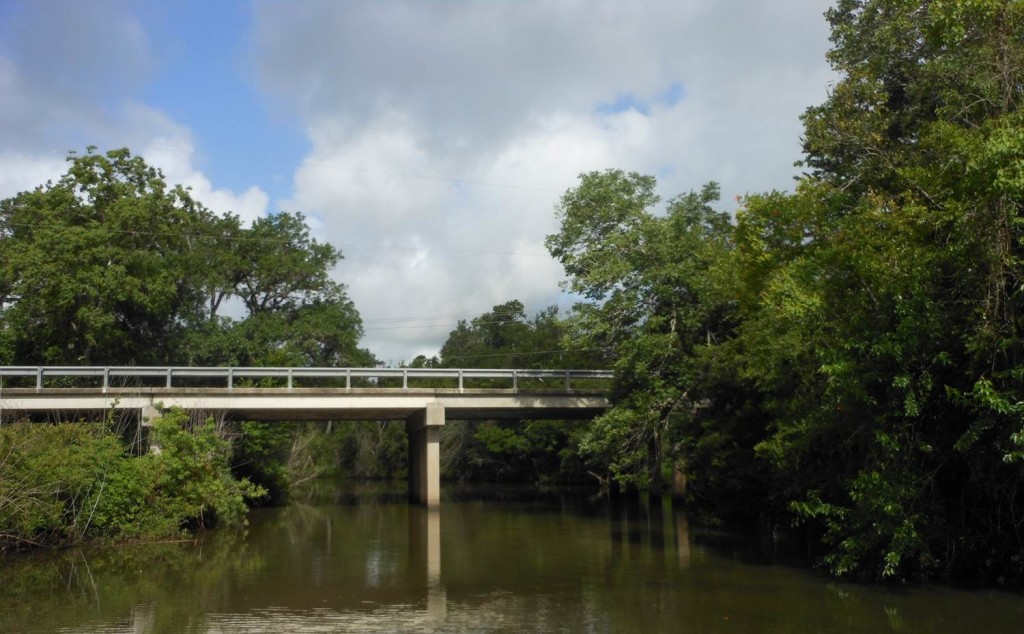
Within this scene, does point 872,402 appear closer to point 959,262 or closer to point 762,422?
point 959,262

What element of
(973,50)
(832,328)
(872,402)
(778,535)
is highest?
(973,50)

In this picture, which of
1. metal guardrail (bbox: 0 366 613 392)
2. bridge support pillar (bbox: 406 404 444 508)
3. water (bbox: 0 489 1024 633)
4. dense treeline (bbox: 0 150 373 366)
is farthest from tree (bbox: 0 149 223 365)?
water (bbox: 0 489 1024 633)

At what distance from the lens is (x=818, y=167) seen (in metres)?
22.6

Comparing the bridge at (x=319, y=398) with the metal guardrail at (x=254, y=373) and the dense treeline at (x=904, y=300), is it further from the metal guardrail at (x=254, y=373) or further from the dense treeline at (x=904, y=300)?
the dense treeline at (x=904, y=300)

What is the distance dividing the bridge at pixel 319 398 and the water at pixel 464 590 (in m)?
7.01

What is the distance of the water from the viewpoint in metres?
11.5

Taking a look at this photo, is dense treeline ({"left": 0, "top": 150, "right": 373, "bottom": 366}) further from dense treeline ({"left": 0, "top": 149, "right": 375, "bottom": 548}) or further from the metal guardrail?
the metal guardrail

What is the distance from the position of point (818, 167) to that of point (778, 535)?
9.90 m

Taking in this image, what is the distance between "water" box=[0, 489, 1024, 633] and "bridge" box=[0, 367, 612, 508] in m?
7.01

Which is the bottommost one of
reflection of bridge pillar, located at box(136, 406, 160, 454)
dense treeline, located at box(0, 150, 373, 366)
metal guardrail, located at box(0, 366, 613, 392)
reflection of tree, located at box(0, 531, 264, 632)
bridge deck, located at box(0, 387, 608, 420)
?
reflection of tree, located at box(0, 531, 264, 632)

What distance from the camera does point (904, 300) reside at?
13.2 m

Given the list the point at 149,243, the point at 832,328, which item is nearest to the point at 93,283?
the point at 149,243

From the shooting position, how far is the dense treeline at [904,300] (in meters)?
12.6

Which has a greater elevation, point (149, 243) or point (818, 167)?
point (149, 243)
